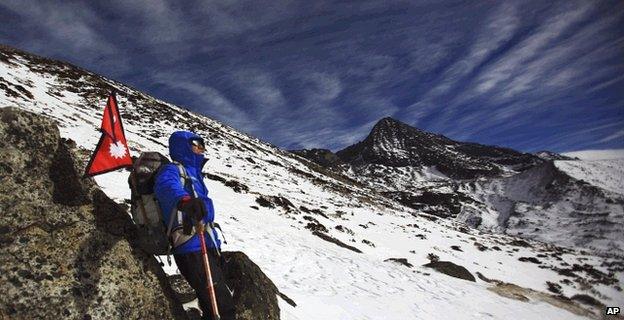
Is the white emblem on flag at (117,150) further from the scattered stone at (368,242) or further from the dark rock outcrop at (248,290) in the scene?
the scattered stone at (368,242)

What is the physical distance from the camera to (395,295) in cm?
1251

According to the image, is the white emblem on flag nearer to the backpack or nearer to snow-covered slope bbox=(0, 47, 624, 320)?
the backpack

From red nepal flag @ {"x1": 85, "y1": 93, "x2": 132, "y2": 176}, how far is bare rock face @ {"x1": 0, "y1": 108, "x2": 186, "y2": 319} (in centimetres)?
49

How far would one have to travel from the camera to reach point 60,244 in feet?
13.4

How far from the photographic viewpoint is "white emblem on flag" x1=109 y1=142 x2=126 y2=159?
454 centimetres

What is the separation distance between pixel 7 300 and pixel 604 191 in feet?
268

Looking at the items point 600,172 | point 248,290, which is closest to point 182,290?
point 248,290

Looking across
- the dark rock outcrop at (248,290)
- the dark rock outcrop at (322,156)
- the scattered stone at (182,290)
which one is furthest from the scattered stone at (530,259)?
the dark rock outcrop at (322,156)

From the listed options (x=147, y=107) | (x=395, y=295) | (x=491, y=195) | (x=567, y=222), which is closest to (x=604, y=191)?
(x=567, y=222)

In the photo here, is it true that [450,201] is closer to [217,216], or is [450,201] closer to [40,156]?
[217,216]

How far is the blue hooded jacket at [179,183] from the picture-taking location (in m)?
4.18

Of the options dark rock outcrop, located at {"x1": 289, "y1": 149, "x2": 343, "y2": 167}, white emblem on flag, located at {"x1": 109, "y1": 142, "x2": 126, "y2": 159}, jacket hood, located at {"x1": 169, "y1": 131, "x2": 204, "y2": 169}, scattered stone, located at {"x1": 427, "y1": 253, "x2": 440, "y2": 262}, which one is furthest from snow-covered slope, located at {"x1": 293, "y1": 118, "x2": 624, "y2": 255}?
dark rock outcrop, located at {"x1": 289, "y1": 149, "x2": 343, "y2": 167}

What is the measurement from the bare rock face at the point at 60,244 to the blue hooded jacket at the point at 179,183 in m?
0.68

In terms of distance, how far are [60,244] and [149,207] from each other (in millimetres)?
974
